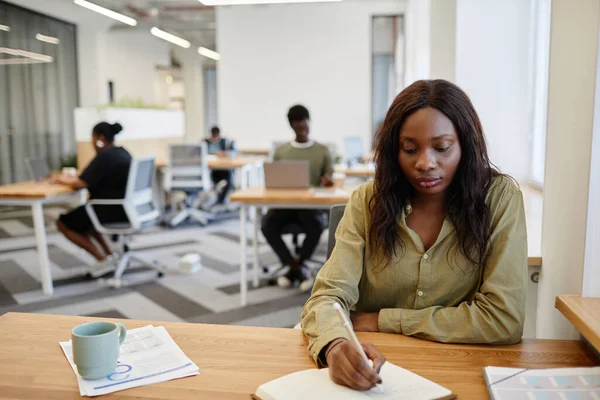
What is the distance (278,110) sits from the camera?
10000mm

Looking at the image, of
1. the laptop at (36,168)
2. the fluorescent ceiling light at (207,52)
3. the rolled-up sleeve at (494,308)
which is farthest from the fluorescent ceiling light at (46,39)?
the rolled-up sleeve at (494,308)

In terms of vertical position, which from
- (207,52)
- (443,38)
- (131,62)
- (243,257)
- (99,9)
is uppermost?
(207,52)

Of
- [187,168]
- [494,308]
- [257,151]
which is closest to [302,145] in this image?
[187,168]

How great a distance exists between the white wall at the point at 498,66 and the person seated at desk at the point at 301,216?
1281 millimetres

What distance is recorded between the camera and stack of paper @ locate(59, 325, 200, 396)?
1091 millimetres

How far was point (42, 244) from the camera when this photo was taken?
4215 mm

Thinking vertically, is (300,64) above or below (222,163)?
above

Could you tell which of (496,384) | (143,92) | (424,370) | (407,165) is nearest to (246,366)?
(424,370)

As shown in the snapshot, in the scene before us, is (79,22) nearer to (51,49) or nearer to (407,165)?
(51,49)

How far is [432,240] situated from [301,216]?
2.88 metres

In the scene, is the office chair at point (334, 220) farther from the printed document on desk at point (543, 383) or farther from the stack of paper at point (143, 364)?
the printed document on desk at point (543, 383)

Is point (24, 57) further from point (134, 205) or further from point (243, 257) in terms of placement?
point (243, 257)

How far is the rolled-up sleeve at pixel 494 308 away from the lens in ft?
4.34

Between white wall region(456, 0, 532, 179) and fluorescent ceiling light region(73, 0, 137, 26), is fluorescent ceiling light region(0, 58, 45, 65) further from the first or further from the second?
white wall region(456, 0, 532, 179)
